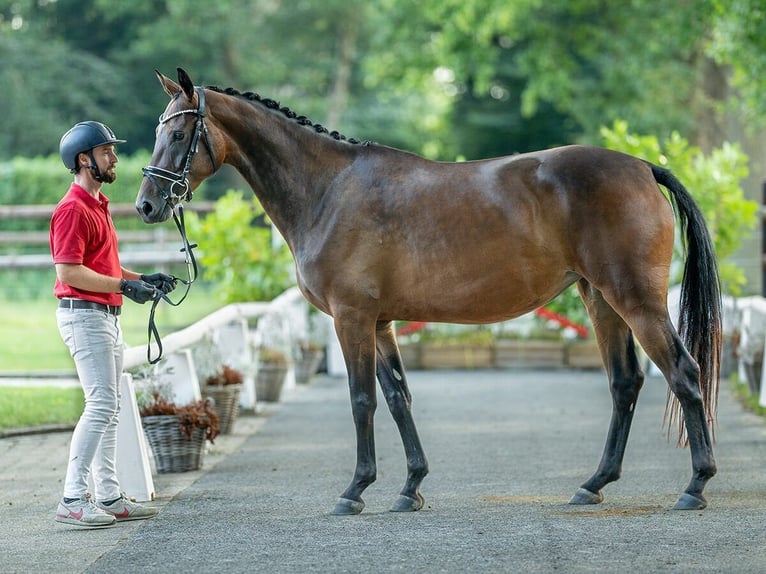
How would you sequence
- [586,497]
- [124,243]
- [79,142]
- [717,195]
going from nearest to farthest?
[79,142] → [586,497] → [717,195] → [124,243]

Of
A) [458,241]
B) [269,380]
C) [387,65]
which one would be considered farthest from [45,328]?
[387,65]

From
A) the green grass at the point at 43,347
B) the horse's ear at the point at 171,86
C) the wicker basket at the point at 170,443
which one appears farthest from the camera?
the green grass at the point at 43,347

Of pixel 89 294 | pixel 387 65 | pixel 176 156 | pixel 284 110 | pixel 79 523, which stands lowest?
pixel 79 523

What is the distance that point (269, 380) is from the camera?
11828mm

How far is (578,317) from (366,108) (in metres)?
28.8

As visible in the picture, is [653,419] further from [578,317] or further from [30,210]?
[30,210]

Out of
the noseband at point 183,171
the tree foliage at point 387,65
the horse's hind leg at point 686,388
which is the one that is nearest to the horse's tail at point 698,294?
the horse's hind leg at point 686,388

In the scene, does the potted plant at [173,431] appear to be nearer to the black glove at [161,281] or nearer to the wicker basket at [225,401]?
the wicker basket at [225,401]

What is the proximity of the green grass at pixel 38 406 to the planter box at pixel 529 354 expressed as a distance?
527 cm

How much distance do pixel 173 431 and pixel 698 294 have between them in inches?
134

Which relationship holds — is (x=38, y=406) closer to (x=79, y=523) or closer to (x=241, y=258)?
(x=241, y=258)

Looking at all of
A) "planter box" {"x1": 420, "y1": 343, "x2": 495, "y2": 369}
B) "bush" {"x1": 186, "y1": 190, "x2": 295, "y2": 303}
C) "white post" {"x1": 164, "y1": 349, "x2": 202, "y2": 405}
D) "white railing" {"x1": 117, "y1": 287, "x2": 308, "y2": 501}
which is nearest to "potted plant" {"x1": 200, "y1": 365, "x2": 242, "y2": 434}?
"white railing" {"x1": 117, "y1": 287, "x2": 308, "y2": 501}

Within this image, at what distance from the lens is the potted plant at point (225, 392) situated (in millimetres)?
9531

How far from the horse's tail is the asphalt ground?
0.78 m
